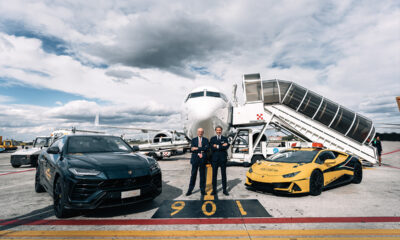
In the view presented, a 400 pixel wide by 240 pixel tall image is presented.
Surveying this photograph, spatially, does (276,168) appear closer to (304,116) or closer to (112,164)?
(112,164)

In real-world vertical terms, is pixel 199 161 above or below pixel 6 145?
below

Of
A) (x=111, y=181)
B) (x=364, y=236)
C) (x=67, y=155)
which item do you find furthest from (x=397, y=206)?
(x=67, y=155)

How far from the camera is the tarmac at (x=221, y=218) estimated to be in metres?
3.54

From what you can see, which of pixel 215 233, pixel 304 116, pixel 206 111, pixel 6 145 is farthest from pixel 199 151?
pixel 6 145

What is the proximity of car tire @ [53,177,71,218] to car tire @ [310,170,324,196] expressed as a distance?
5.67 metres

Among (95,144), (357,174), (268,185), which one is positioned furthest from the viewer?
(357,174)

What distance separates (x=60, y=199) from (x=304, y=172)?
18.5ft

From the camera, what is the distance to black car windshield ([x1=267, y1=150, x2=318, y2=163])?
6.62 meters

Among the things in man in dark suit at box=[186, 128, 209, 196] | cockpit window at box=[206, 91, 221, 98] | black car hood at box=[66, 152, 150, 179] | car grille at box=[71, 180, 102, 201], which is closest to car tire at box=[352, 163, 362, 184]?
man in dark suit at box=[186, 128, 209, 196]

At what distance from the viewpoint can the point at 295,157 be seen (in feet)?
22.9

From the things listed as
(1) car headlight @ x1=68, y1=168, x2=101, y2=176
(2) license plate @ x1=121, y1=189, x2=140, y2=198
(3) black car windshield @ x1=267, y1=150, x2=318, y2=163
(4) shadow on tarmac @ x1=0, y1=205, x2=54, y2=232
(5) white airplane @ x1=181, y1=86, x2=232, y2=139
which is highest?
(5) white airplane @ x1=181, y1=86, x2=232, y2=139

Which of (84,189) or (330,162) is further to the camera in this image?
(330,162)

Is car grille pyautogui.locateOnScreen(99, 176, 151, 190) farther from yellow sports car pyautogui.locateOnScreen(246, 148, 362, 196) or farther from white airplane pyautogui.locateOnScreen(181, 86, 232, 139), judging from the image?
white airplane pyautogui.locateOnScreen(181, 86, 232, 139)

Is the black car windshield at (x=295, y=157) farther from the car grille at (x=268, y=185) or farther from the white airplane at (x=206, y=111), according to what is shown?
the white airplane at (x=206, y=111)
